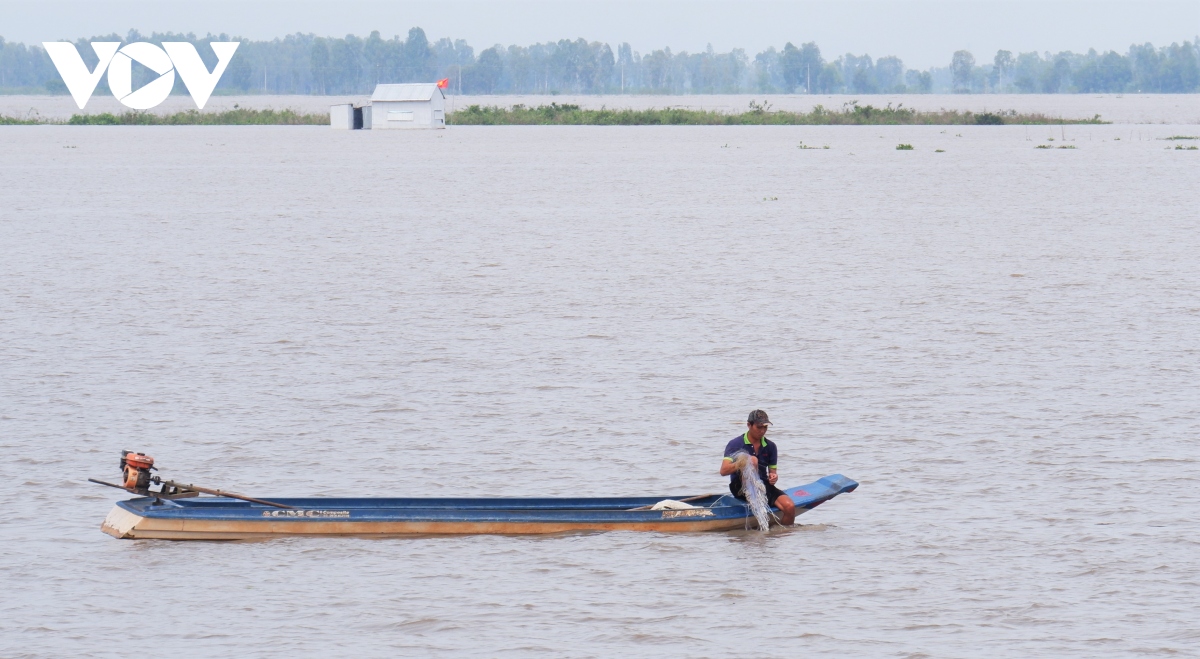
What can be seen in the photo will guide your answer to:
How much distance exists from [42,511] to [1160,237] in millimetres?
40686

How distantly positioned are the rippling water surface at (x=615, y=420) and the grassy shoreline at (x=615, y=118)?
3914 inches

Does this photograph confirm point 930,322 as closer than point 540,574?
No

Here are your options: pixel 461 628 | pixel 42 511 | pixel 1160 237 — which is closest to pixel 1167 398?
pixel 461 628

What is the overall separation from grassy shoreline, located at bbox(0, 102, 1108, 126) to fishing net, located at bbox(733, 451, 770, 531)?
136689 millimetres

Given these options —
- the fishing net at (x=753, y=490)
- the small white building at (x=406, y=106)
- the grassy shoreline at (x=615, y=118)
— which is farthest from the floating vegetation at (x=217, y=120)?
the fishing net at (x=753, y=490)

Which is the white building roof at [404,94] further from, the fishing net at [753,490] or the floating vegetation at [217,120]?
the fishing net at [753,490]

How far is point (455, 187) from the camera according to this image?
73875 millimetres

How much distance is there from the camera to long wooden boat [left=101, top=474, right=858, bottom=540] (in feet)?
52.0

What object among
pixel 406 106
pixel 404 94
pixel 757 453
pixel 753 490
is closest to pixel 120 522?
pixel 753 490

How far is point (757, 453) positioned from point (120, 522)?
7098 millimetres

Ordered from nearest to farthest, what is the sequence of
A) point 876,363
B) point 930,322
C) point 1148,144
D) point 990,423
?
point 990,423 → point 876,363 → point 930,322 → point 1148,144

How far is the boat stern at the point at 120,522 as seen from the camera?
15781 millimetres

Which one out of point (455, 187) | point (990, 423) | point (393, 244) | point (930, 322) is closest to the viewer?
point (990, 423)

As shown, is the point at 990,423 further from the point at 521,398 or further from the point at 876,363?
the point at 521,398
